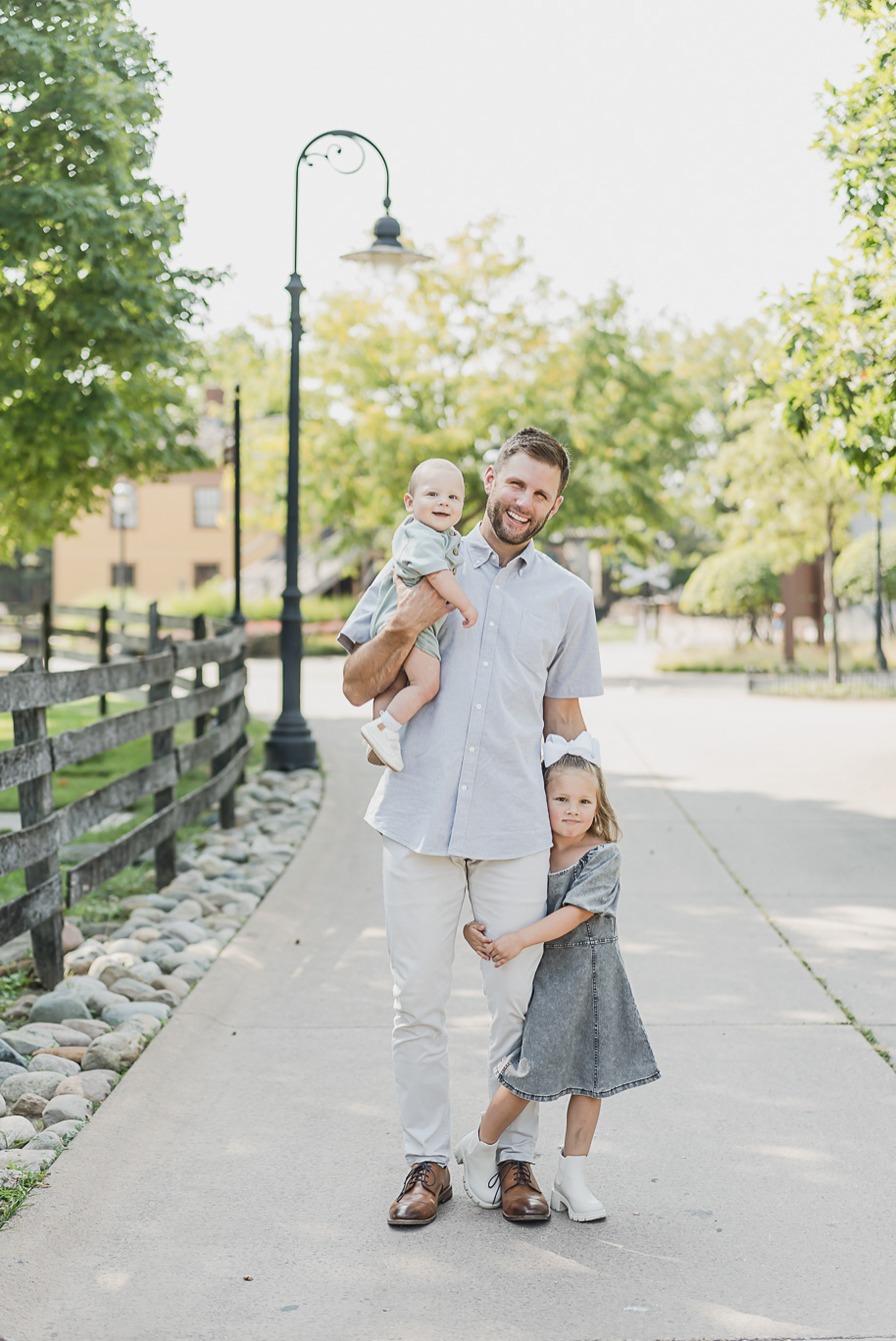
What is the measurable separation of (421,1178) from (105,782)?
26.8ft

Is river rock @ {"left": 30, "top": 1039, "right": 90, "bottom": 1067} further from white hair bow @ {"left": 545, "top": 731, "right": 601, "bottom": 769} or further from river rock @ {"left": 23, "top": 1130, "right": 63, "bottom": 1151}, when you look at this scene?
white hair bow @ {"left": 545, "top": 731, "right": 601, "bottom": 769}

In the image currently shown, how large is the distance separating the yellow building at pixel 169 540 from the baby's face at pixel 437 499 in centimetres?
4586

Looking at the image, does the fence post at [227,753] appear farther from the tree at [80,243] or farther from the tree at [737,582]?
the tree at [737,582]

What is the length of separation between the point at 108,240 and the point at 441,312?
53.2 ft

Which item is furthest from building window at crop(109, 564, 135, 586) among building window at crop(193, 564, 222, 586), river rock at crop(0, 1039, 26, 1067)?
A: river rock at crop(0, 1039, 26, 1067)

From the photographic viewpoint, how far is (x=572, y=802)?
11.2 feet

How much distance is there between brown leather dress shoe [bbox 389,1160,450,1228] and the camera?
3363 mm

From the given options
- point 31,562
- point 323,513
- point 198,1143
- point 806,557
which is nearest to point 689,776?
point 198,1143

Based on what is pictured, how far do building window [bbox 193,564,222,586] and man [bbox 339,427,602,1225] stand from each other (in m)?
46.2

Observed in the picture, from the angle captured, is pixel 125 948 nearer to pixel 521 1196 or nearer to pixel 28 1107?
pixel 28 1107

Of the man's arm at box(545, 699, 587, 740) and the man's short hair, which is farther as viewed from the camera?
the man's arm at box(545, 699, 587, 740)

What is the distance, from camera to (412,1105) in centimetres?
346

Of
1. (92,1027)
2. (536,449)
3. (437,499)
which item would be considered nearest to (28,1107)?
(92,1027)

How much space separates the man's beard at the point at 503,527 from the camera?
3.40 metres
